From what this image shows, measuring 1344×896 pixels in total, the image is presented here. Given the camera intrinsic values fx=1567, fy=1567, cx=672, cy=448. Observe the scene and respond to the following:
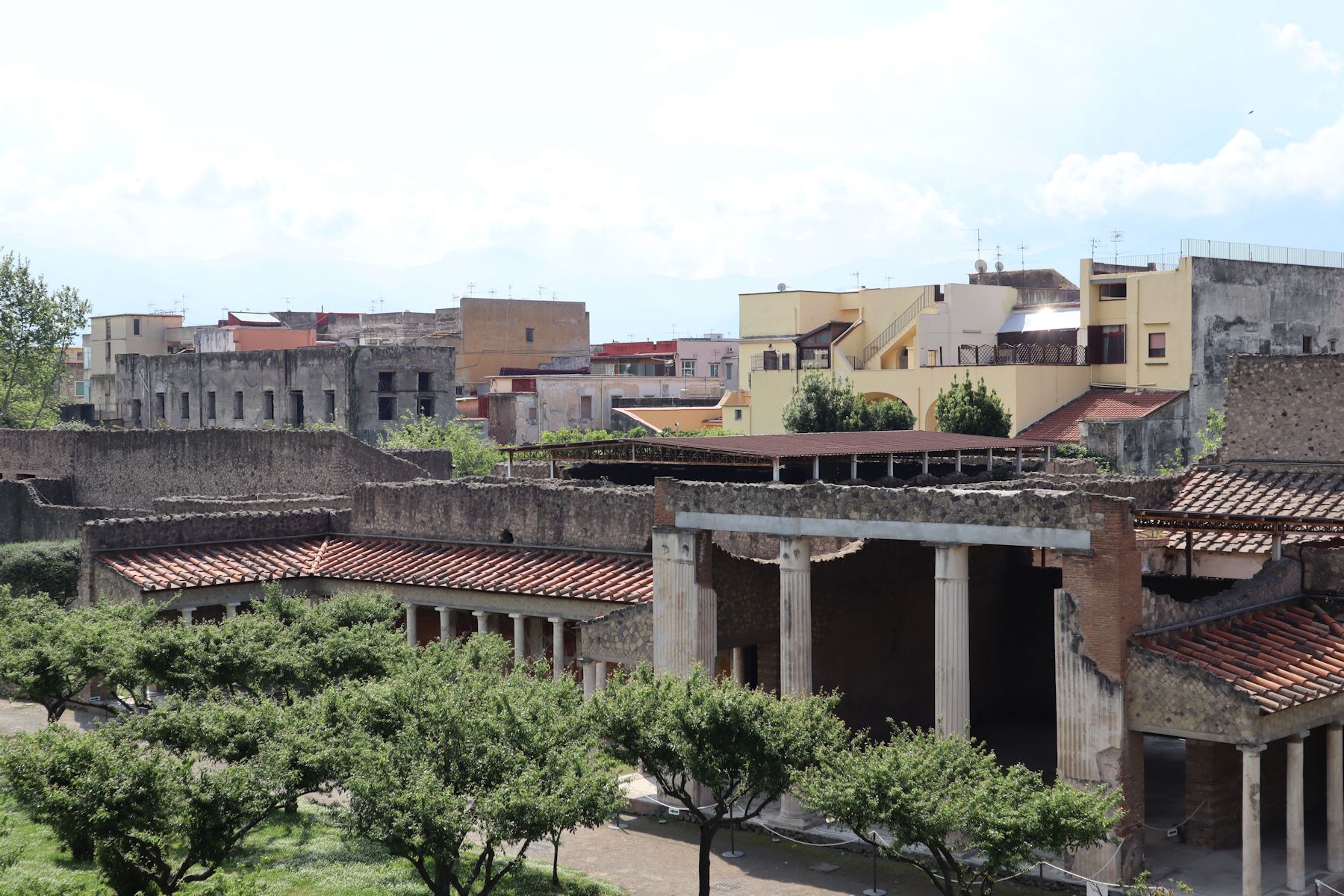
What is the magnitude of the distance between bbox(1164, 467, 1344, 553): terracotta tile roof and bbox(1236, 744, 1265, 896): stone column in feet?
18.8

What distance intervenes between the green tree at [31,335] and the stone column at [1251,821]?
73.7 meters

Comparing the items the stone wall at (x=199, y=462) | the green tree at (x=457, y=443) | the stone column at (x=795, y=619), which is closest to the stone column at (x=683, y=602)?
the stone column at (x=795, y=619)

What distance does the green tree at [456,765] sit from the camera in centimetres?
1748

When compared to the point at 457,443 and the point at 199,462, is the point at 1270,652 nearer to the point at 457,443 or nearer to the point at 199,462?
the point at 199,462

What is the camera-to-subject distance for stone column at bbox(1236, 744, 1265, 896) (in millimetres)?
19766

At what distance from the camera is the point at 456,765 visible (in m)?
18.2

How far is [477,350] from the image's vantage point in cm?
9431

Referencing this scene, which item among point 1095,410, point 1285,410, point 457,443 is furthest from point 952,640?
point 1095,410

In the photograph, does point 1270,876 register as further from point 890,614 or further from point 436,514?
point 436,514

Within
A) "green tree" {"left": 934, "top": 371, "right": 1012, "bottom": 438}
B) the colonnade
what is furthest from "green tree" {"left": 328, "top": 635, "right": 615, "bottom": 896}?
"green tree" {"left": 934, "top": 371, "right": 1012, "bottom": 438}

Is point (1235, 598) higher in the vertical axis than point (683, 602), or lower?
higher

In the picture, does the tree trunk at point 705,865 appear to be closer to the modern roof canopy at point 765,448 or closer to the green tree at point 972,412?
the modern roof canopy at point 765,448

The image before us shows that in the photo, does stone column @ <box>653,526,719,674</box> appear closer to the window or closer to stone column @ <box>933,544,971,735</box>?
stone column @ <box>933,544,971,735</box>

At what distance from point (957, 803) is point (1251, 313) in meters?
53.5
